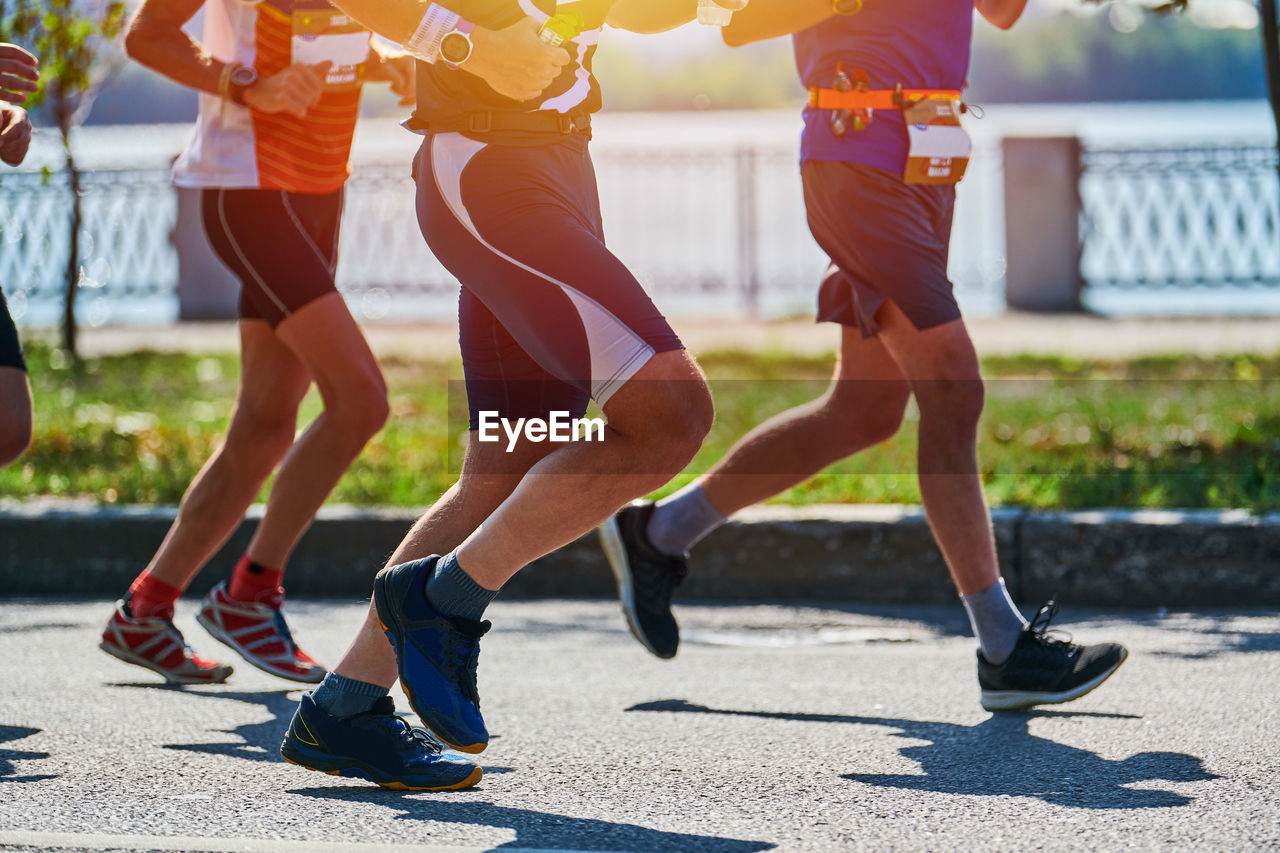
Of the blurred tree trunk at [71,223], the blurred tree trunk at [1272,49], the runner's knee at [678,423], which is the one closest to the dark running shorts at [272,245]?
the runner's knee at [678,423]

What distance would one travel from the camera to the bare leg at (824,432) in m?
4.22

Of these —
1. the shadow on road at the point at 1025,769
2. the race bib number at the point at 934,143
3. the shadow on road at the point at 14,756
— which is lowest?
the shadow on road at the point at 1025,769

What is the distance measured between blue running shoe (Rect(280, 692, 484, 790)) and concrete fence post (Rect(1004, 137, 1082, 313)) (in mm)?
12670

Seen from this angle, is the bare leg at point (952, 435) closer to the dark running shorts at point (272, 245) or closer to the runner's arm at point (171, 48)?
the dark running shorts at point (272, 245)

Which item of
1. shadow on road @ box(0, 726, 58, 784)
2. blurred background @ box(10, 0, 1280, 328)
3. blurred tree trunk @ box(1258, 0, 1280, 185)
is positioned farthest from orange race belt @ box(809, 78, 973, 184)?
blurred background @ box(10, 0, 1280, 328)

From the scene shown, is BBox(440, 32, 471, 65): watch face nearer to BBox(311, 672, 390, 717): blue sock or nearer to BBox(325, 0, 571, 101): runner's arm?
BBox(325, 0, 571, 101): runner's arm

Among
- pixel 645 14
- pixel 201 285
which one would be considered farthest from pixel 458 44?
pixel 201 285

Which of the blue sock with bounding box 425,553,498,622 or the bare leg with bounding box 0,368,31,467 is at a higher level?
the bare leg with bounding box 0,368,31,467

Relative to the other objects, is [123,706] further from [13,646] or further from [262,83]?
[262,83]

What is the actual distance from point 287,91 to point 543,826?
1949 millimetres

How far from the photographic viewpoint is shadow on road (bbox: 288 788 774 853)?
2834 millimetres

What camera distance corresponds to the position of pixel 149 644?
4.26m

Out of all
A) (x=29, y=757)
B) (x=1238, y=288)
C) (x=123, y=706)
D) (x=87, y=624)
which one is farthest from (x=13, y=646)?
(x=1238, y=288)

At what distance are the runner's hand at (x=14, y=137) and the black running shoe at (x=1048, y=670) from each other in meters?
2.33
